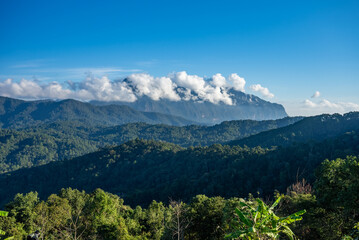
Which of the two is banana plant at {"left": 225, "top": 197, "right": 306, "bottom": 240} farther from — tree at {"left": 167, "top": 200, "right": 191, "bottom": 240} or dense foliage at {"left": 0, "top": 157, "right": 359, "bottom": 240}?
tree at {"left": 167, "top": 200, "right": 191, "bottom": 240}

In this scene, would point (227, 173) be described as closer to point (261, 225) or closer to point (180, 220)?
point (180, 220)

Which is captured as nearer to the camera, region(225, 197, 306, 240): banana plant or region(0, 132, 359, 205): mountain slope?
region(225, 197, 306, 240): banana plant

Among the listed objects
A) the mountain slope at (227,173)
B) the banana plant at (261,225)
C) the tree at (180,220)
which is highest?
the banana plant at (261,225)

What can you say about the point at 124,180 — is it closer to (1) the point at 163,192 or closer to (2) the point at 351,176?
(1) the point at 163,192

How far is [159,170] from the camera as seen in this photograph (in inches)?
7032

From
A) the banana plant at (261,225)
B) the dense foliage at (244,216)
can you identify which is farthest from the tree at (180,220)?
the banana plant at (261,225)

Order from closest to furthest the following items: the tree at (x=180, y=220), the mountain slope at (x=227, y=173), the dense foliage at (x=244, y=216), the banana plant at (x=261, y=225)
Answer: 1. the banana plant at (x=261, y=225)
2. the dense foliage at (x=244, y=216)
3. the tree at (x=180, y=220)
4. the mountain slope at (x=227, y=173)

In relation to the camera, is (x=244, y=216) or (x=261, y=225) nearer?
(x=261, y=225)

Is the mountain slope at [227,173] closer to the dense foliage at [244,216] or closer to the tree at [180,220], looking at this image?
the dense foliage at [244,216]

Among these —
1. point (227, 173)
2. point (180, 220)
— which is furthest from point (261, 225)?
point (227, 173)

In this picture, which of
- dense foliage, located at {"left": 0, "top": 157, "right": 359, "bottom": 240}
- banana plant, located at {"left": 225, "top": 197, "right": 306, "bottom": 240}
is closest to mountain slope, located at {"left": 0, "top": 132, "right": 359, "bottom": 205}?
dense foliage, located at {"left": 0, "top": 157, "right": 359, "bottom": 240}

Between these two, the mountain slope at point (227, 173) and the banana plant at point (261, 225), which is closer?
the banana plant at point (261, 225)

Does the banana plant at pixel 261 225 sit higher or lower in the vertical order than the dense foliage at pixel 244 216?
higher

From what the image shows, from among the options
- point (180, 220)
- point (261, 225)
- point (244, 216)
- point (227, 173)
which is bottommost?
point (227, 173)
